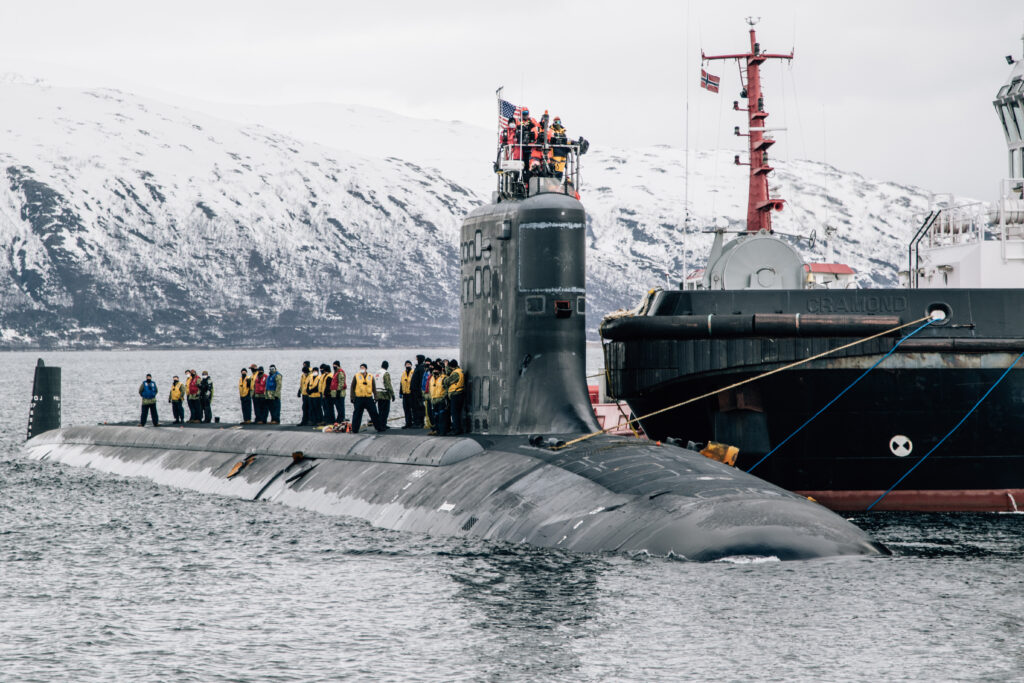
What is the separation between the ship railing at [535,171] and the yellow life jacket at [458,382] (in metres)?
3.27

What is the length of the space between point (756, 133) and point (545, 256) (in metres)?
14.7

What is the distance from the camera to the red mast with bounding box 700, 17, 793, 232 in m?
35.8

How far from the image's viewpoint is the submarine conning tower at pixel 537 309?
23.2 metres

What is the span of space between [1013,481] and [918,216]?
Answer: 10396mm

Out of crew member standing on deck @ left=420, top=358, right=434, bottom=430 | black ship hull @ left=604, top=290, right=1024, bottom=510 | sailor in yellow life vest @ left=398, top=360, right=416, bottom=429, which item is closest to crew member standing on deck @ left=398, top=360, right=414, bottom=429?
sailor in yellow life vest @ left=398, top=360, right=416, bottom=429

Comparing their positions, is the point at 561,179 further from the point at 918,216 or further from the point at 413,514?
the point at 918,216

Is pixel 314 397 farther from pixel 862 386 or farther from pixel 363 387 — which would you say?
pixel 862 386

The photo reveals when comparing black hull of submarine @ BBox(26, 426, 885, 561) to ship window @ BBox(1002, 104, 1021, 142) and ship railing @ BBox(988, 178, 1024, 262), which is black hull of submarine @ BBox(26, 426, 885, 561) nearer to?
ship railing @ BBox(988, 178, 1024, 262)

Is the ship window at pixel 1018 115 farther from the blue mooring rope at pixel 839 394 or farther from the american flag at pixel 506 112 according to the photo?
the american flag at pixel 506 112

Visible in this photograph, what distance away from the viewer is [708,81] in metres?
37.0

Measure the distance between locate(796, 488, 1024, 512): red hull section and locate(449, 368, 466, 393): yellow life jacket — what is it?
6.95m

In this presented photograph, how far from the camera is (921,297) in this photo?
86.0 ft

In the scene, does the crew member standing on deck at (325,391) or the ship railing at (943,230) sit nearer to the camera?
the ship railing at (943,230)

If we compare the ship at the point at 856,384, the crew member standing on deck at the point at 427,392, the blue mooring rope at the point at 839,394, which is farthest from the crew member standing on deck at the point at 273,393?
the blue mooring rope at the point at 839,394
